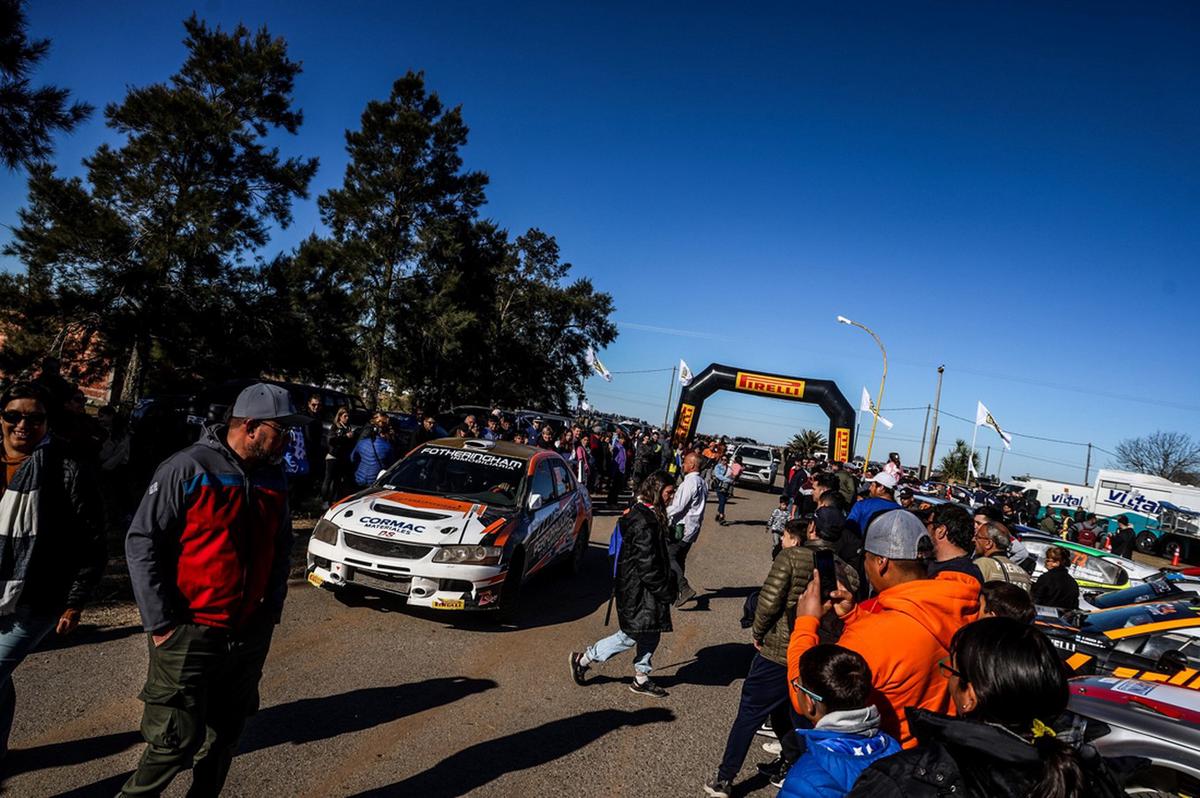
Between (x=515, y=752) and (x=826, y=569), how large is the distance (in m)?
2.20

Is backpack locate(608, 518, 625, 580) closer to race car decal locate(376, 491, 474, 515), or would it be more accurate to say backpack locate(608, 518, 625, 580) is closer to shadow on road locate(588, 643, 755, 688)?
shadow on road locate(588, 643, 755, 688)

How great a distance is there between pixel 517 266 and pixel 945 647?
41033 millimetres

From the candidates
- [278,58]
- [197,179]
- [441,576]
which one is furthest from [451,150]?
[441,576]

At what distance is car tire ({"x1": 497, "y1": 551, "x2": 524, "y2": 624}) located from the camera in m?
6.19

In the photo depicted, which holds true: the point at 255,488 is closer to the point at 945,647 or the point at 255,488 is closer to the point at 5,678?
the point at 5,678

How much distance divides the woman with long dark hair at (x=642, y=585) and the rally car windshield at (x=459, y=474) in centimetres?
215

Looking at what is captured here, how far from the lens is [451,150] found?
3053 cm

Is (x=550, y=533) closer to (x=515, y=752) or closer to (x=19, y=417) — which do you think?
(x=515, y=752)

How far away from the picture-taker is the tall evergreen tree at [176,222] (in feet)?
51.8

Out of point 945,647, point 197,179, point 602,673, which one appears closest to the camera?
point 945,647

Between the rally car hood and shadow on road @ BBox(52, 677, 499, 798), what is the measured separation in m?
1.39

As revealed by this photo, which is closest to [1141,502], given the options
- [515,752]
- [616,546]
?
[616,546]

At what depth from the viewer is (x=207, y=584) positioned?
255 centimetres

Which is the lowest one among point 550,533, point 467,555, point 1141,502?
point 467,555
